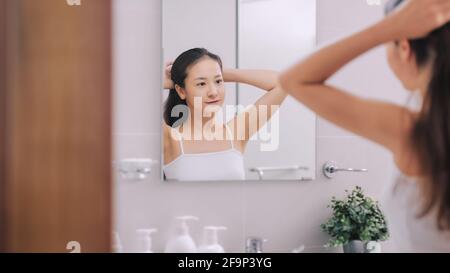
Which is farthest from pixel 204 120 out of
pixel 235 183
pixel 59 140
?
pixel 59 140

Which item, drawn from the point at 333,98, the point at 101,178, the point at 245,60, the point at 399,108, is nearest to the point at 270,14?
the point at 245,60

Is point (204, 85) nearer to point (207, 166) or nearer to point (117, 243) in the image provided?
point (207, 166)

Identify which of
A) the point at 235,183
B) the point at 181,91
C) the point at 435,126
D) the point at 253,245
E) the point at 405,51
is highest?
the point at 405,51

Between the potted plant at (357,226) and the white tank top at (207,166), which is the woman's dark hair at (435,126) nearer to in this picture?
the potted plant at (357,226)

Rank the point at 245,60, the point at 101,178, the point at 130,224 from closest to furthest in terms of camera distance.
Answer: the point at 101,178, the point at 130,224, the point at 245,60

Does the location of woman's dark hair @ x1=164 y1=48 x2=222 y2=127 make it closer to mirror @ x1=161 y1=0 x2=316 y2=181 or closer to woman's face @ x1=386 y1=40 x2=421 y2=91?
mirror @ x1=161 y1=0 x2=316 y2=181

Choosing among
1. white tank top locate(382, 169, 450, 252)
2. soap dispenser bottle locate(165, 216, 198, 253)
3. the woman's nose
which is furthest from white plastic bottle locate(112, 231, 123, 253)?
white tank top locate(382, 169, 450, 252)

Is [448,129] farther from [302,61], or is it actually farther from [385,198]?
[302,61]

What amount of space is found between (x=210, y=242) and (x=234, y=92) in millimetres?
453

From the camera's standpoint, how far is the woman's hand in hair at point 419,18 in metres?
1.51

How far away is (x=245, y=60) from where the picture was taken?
1.62m

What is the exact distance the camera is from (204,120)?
1588 mm

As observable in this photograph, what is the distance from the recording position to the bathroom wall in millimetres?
1506
